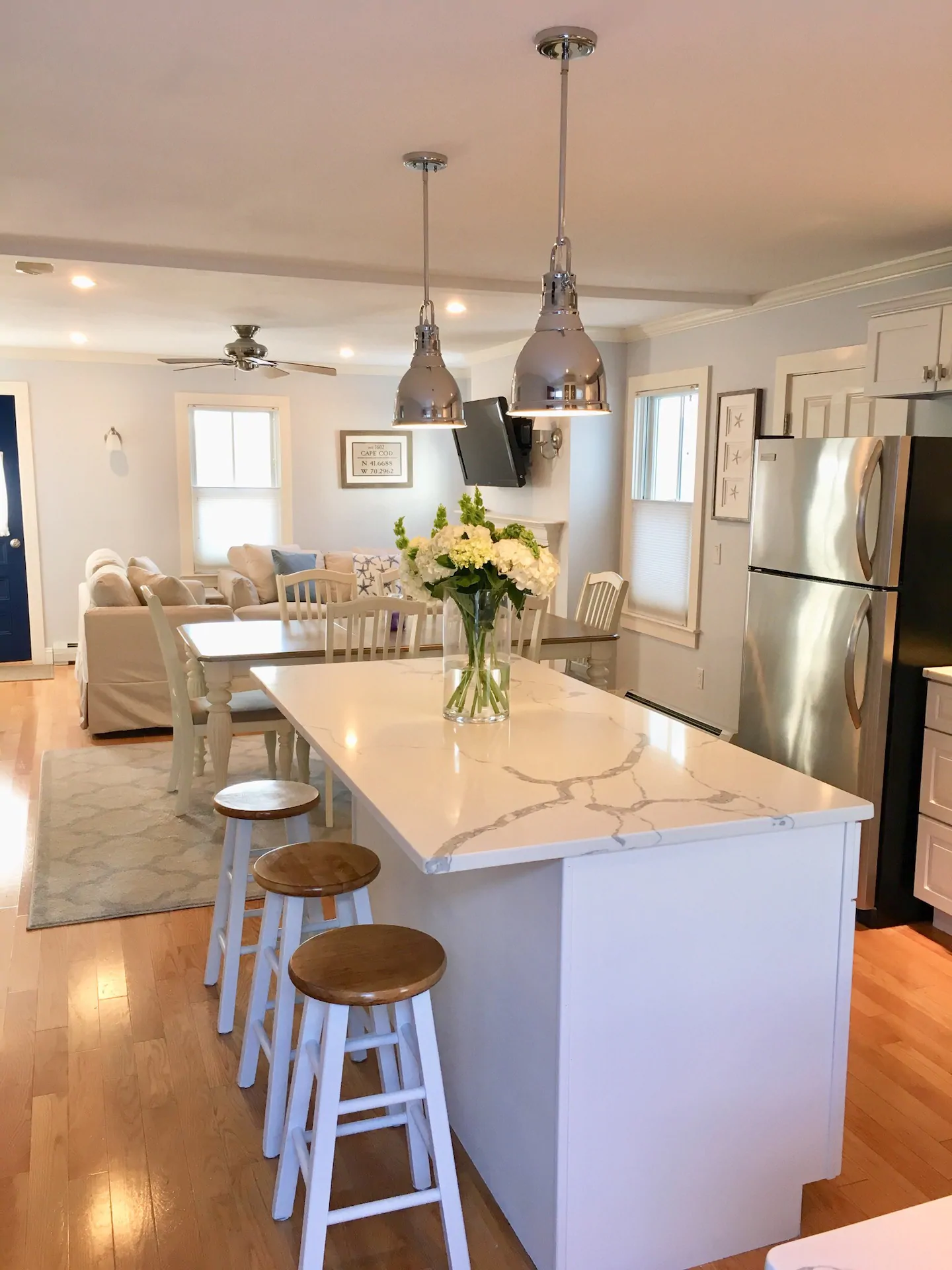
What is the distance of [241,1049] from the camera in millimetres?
2559

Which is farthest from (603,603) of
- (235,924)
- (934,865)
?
(235,924)

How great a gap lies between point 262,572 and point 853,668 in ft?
17.2

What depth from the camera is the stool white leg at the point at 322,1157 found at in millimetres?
1747


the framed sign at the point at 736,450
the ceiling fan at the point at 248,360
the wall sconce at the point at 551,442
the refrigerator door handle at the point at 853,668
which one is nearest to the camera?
the refrigerator door handle at the point at 853,668

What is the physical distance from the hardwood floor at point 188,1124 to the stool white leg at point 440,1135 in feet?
0.46

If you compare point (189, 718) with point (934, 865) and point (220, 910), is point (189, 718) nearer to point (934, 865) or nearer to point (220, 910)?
point (220, 910)

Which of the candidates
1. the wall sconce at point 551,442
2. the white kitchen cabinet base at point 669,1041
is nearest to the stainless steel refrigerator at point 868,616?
the white kitchen cabinet base at point 669,1041

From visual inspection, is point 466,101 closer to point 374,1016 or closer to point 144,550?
point 374,1016

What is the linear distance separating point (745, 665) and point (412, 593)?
1999 millimetres

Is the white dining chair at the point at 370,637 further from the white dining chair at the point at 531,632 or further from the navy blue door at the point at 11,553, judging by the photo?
the navy blue door at the point at 11,553

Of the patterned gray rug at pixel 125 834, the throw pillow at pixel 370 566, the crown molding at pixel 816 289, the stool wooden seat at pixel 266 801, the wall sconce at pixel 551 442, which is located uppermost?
the crown molding at pixel 816 289

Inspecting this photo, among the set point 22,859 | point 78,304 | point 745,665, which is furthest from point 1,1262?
point 78,304

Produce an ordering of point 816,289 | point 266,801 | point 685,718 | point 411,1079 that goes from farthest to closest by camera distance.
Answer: point 685,718 < point 816,289 < point 266,801 < point 411,1079

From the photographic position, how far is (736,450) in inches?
212
